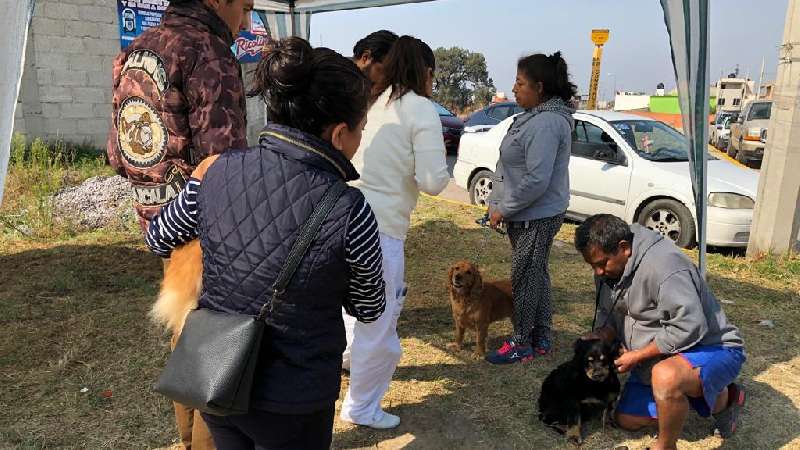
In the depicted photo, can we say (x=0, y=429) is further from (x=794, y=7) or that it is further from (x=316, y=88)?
(x=794, y=7)

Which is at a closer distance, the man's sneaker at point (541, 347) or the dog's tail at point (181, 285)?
the dog's tail at point (181, 285)

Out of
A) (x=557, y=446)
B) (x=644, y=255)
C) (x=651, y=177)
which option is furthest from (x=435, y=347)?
(x=651, y=177)

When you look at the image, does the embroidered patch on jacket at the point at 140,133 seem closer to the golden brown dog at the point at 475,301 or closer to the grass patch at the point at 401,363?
the grass patch at the point at 401,363

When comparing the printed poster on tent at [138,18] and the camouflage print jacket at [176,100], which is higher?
the printed poster on tent at [138,18]

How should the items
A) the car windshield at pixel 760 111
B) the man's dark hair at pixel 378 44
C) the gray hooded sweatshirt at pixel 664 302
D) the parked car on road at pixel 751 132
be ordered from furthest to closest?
the car windshield at pixel 760 111
the parked car on road at pixel 751 132
the man's dark hair at pixel 378 44
the gray hooded sweatshirt at pixel 664 302

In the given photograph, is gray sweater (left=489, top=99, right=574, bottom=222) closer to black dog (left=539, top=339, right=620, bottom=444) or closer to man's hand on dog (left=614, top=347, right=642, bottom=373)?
black dog (left=539, top=339, right=620, bottom=444)

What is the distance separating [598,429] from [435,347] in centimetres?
127

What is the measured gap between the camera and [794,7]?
5629 millimetres

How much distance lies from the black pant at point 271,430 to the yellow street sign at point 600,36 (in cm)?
1300

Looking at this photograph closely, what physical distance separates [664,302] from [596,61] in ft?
39.6

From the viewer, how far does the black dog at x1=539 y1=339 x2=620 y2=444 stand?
2859mm

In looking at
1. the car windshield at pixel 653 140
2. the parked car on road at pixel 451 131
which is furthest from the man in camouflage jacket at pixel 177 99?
the parked car on road at pixel 451 131

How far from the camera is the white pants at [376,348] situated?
9.00 ft

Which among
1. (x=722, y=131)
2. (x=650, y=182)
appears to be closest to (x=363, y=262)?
(x=650, y=182)
